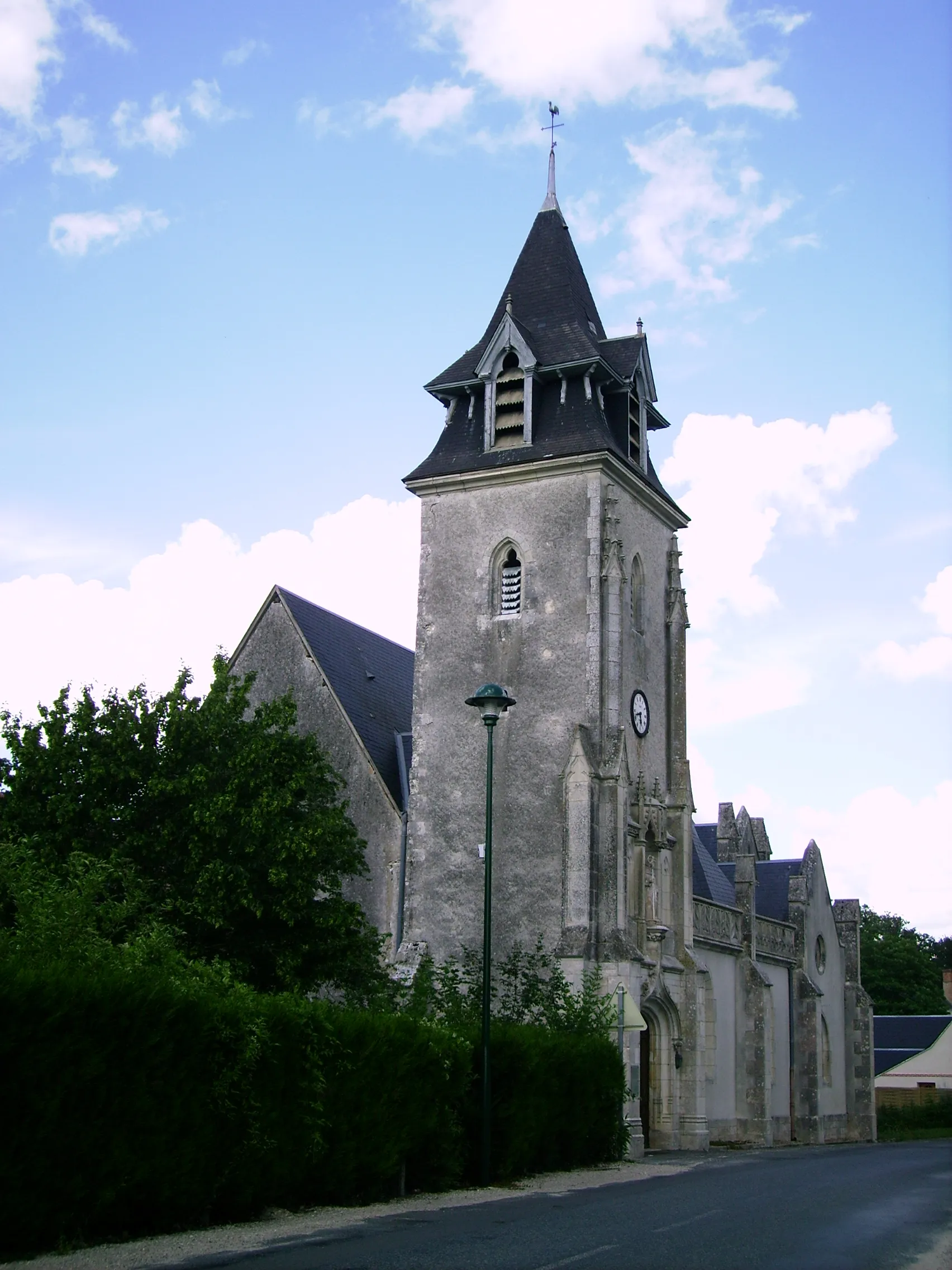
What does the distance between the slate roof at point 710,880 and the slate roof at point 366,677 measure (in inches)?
370

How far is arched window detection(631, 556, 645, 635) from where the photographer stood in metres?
29.8

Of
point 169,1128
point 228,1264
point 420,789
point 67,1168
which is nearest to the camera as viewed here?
point 228,1264

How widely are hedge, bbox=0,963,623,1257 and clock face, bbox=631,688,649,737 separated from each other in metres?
11.3

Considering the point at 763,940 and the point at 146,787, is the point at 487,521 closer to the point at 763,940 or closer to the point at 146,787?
the point at 146,787

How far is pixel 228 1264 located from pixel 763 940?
2881cm

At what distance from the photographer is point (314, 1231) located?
12625 millimetres

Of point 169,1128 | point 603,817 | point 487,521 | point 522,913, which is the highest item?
point 487,521

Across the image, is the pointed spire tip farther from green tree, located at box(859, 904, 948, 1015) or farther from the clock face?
green tree, located at box(859, 904, 948, 1015)

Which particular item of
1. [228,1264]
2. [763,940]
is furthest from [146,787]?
[763,940]

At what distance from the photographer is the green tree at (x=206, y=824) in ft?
69.9

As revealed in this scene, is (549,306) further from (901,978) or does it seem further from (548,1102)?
(901,978)

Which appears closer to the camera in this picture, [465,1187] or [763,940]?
[465,1187]

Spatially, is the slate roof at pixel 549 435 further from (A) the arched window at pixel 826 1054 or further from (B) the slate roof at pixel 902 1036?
(B) the slate roof at pixel 902 1036

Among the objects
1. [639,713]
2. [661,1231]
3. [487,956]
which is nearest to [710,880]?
[639,713]
